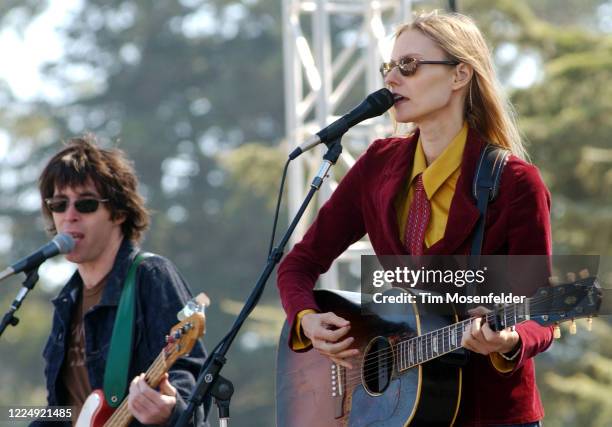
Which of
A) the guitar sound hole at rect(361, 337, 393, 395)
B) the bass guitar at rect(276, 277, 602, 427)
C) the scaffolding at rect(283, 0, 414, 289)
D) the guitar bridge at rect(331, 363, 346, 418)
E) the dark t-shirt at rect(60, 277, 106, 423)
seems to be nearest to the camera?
the bass guitar at rect(276, 277, 602, 427)

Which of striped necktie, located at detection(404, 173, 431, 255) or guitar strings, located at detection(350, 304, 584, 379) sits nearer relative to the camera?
guitar strings, located at detection(350, 304, 584, 379)

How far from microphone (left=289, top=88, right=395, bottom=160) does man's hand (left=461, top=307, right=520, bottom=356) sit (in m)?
0.93

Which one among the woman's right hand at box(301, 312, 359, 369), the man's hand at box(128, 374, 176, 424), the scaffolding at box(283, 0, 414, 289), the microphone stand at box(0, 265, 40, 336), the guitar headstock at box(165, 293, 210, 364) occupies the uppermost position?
the scaffolding at box(283, 0, 414, 289)

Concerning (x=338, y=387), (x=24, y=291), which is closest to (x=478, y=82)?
(x=338, y=387)

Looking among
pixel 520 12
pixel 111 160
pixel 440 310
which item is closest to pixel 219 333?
pixel 520 12

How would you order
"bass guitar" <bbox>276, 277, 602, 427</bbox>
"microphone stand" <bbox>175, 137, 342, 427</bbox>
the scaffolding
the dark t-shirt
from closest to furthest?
"bass guitar" <bbox>276, 277, 602, 427</bbox>, "microphone stand" <bbox>175, 137, 342, 427</bbox>, the dark t-shirt, the scaffolding

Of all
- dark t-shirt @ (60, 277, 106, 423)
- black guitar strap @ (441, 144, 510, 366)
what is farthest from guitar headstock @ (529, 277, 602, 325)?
dark t-shirt @ (60, 277, 106, 423)

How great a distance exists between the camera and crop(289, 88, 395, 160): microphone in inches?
177

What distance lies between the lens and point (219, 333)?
1033 inches

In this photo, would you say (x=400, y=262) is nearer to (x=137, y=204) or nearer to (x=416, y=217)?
(x=416, y=217)

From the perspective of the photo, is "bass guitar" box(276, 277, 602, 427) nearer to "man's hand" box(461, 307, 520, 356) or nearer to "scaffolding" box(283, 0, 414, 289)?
"man's hand" box(461, 307, 520, 356)

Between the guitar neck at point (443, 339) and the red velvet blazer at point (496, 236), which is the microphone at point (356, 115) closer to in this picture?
the red velvet blazer at point (496, 236)

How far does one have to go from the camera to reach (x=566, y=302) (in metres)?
3.72

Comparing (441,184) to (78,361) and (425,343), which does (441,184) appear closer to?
(425,343)
